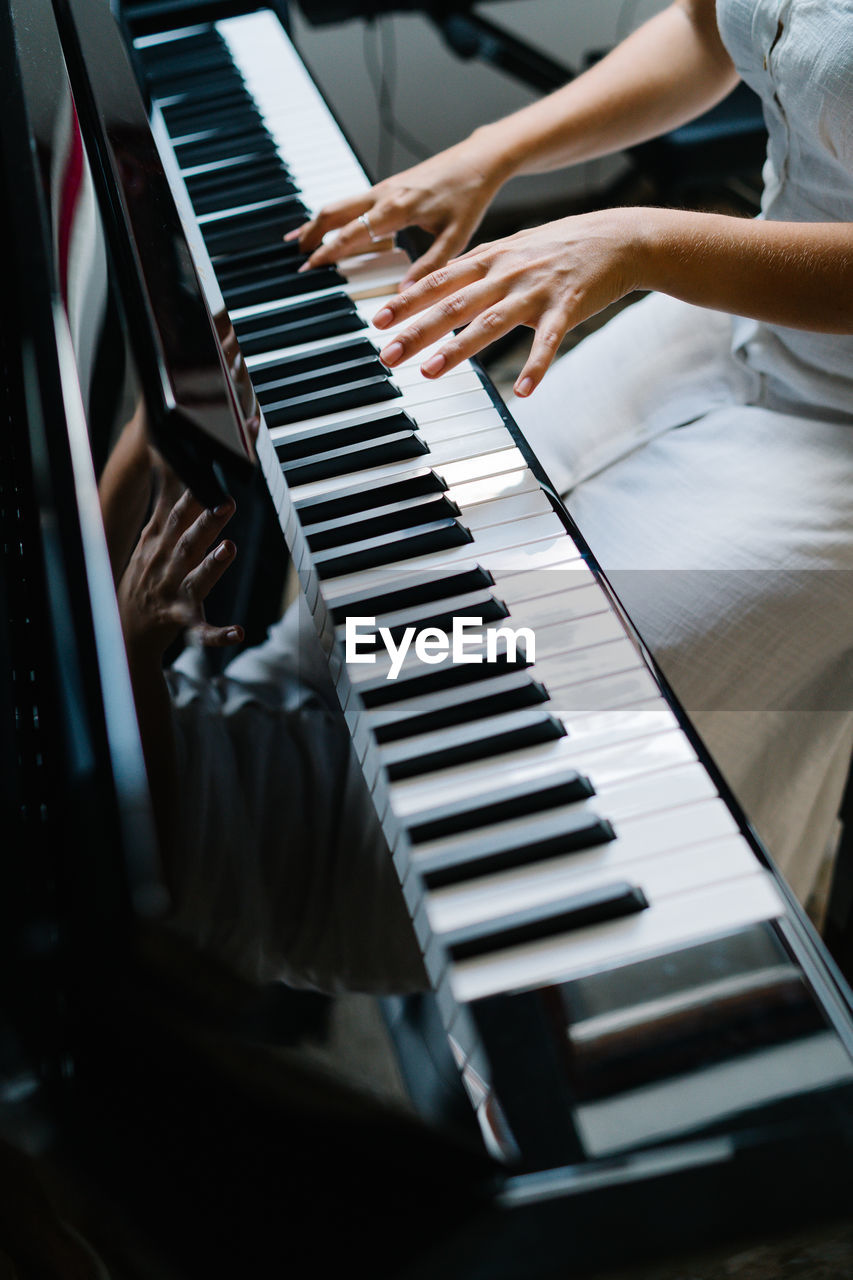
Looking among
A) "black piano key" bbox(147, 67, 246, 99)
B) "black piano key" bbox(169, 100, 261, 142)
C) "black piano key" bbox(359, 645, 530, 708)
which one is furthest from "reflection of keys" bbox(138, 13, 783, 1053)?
"black piano key" bbox(147, 67, 246, 99)

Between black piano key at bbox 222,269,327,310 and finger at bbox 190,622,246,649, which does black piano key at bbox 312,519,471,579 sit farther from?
black piano key at bbox 222,269,327,310

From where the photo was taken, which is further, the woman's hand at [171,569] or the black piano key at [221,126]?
the black piano key at [221,126]

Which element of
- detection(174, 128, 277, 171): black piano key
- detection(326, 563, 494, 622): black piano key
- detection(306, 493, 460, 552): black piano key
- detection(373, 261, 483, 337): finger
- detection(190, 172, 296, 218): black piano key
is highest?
detection(174, 128, 277, 171): black piano key

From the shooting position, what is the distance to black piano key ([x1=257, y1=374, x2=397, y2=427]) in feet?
2.78

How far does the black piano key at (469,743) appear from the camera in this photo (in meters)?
0.60

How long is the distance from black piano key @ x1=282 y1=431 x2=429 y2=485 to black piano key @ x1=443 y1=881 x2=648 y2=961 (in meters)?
0.40

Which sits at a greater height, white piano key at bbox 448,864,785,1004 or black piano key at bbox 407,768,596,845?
black piano key at bbox 407,768,596,845

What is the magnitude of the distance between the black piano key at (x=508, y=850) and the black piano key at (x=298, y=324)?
1.80ft

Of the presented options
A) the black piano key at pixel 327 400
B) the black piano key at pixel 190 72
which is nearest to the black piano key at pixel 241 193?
the black piano key at pixel 190 72

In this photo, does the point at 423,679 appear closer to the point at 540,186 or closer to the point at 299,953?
the point at 299,953

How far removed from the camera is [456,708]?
2.05 feet

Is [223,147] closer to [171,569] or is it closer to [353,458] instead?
[353,458]

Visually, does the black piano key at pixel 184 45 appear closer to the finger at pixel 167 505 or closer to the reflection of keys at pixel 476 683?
the reflection of keys at pixel 476 683

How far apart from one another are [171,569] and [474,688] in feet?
0.67
